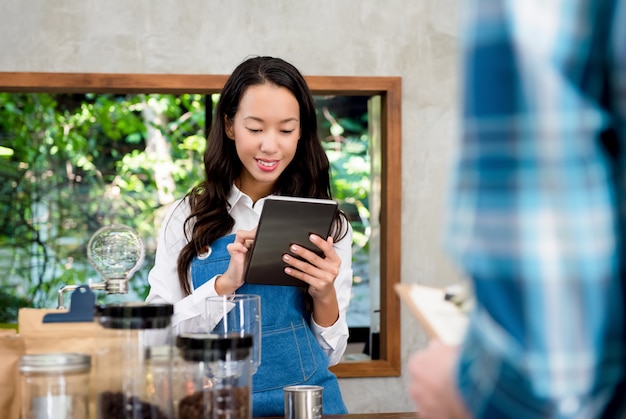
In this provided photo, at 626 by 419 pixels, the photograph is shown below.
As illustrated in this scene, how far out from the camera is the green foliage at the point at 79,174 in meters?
6.07

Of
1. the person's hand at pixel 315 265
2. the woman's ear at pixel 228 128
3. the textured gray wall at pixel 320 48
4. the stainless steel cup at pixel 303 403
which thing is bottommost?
the stainless steel cup at pixel 303 403

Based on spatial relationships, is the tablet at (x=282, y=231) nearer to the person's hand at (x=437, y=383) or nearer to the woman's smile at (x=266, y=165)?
the woman's smile at (x=266, y=165)

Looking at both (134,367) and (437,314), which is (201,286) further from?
(437,314)

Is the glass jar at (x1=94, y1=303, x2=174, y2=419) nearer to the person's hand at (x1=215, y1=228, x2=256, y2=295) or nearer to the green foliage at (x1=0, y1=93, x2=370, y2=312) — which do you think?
the person's hand at (x1=215, y1=228, x2=256, y2=295)

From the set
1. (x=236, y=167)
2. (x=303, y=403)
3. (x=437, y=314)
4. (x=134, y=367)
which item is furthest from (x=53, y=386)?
(x=236, y=167)

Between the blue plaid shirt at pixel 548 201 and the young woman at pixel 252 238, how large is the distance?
4.94ft

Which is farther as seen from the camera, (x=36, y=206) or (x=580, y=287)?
(x=36, y=206)

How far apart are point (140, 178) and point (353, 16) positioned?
2.53 metres

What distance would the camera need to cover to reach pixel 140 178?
20.7 ft

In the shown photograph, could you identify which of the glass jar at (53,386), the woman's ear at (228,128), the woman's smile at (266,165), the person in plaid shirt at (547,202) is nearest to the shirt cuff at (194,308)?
the woman's smile at (266,165)

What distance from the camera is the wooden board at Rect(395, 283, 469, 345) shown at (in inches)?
35.1

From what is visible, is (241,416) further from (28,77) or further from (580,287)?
(28,77)

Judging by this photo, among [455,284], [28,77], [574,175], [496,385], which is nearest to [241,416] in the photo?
[455,284]

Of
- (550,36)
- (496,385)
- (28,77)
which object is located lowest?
(496,385)
